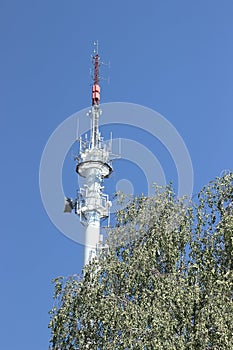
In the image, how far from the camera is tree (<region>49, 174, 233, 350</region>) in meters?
14.5

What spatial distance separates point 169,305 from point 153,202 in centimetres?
378

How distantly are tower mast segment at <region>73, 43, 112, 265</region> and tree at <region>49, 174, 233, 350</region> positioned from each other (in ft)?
50.7

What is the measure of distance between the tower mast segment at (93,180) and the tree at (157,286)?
1545cm

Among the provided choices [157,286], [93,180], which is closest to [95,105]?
[93,180]

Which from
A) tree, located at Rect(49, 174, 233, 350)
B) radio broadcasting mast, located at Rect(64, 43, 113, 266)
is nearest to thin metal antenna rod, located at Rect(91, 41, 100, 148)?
radio broadcasting mast, located at Rect(64, 43, 113, 266)

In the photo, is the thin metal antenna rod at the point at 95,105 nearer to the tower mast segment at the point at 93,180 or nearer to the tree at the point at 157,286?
the tower mast segment at the point at 93,180

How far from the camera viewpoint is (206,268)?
16.1 meters

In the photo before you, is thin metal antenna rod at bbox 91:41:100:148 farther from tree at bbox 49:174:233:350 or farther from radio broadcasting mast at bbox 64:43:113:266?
tree at bbox 49:174:233:350

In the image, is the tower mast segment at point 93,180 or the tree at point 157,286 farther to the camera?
the tower mast segment at point 93,180

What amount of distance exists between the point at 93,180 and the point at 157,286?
64.7 ft

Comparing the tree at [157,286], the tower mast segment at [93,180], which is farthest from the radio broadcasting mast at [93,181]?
the tree at [157,286]

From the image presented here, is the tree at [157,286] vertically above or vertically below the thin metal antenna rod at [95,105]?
below

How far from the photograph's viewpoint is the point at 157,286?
15.7 metres

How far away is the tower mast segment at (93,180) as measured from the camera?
113ft
